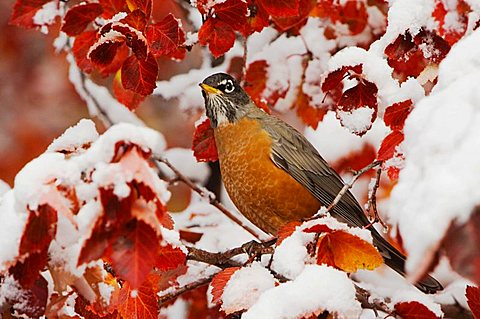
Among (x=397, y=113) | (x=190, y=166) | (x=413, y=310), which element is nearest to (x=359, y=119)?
(x=397, y=113)

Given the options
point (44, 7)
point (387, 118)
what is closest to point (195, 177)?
point (44, 7)

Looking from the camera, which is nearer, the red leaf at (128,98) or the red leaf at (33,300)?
the red leaf at (33,300)

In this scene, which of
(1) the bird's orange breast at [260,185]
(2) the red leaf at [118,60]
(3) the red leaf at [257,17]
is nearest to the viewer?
(3) the red leaf at [257,17]

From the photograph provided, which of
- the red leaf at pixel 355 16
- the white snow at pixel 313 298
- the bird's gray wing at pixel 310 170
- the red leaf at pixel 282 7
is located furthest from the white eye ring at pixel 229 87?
the white snow at pixel 313 298

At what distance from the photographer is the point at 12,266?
1.54 m

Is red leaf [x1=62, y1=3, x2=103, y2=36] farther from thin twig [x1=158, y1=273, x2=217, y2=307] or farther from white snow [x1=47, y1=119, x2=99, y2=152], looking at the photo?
thin twig [x1=158, y1=273, x2=217, y2=307]

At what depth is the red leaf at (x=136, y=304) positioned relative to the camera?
1.94 m

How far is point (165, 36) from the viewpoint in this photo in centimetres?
231

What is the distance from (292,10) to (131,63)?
1.79 ft

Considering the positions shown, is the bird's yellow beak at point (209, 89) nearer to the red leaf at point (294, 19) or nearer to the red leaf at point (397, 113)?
the red leaf at point (294, 19)

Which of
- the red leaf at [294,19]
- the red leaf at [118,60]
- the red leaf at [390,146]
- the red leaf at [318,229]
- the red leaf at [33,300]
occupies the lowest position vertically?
the red leaf at [33,300]

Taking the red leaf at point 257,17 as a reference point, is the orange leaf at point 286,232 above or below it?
below

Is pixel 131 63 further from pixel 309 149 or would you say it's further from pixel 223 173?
pixel 309 149

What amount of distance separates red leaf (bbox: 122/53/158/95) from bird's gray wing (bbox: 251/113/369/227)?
3.52 feet
